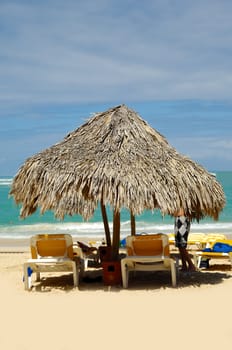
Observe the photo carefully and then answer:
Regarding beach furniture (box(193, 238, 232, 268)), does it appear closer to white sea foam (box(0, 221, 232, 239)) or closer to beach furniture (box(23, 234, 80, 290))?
beach furniture (box(23, 234, 80, 290))

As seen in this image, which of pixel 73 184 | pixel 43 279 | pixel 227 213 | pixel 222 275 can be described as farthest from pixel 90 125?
pixel 227 213

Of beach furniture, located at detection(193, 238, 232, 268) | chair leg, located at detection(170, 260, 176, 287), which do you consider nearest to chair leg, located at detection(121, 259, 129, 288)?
chair leg, located at detection(170, 260, 176, 287)

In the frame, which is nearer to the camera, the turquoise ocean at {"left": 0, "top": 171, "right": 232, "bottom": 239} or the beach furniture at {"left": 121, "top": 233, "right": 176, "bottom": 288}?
the beach furniture at {"left": 121, "top": 233, "right": 176, "bottom": 288}

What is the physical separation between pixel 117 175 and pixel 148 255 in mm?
1166

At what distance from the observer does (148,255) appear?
24.1 ft

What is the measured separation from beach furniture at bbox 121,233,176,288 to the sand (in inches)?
10.5

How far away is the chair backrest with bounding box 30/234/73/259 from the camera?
748cm

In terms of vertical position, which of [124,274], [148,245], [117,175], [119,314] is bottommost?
[119,314]

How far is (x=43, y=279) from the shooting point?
27.1 ft

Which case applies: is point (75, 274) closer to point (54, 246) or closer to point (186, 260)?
point (54, 246)

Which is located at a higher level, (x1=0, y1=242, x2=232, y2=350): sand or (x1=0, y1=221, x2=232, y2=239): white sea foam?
(x1=0, y1=221, x2=232, y2=239): white sea foam

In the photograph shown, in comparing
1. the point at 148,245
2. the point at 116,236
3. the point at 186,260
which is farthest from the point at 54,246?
the point at 186,260

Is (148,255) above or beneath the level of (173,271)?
above

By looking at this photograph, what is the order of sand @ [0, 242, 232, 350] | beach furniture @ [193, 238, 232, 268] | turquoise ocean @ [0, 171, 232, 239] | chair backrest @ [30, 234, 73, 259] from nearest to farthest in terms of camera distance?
1. sand @ [0, 242, 232, 350]
2. chair backrest @ [30, 234, 73, 259]
3. beach furniture @ [193, 238, 232, 268]
4. turquoise ocean @ [0, 171, 232, 239]
